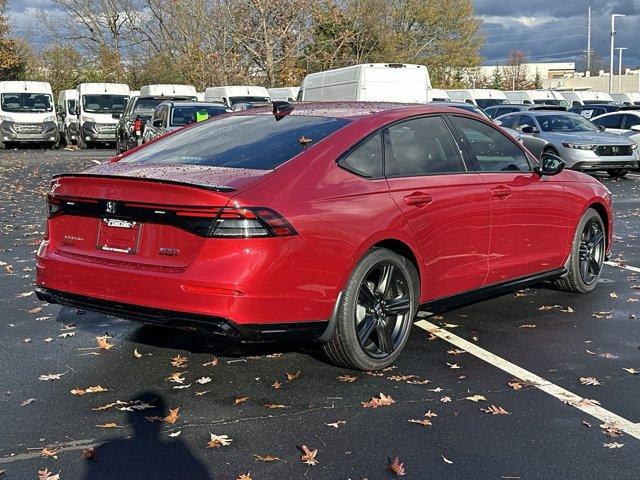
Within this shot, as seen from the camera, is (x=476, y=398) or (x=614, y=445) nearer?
(x=614, y=445)

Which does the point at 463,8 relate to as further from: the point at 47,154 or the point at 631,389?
the point at 631,389

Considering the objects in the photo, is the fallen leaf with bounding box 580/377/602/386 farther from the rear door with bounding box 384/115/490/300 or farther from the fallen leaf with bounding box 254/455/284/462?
the fallen leaf with bounding box 254/455/284/462

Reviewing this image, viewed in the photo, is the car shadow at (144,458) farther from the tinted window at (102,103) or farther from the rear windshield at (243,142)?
the tinted window at (102,103)

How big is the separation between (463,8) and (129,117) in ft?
126

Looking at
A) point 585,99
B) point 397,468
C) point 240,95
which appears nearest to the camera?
point 397,468

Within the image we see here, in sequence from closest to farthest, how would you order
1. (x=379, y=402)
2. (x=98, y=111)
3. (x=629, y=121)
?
(x=379, y=402) → (x=629, y=121) → (x=98, y=111)

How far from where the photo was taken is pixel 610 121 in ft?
76.8

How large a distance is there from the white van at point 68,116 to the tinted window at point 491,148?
33.5 metres

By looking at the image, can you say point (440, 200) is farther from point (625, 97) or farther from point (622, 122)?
point (625, 97)

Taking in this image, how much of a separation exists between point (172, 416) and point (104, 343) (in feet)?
5.34

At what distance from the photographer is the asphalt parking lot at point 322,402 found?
4031 mm

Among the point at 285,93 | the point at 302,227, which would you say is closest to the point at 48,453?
the point at 302,227

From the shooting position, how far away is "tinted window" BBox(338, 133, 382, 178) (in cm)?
533

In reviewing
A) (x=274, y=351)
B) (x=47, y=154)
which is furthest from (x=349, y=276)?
(x=47, y=154)
